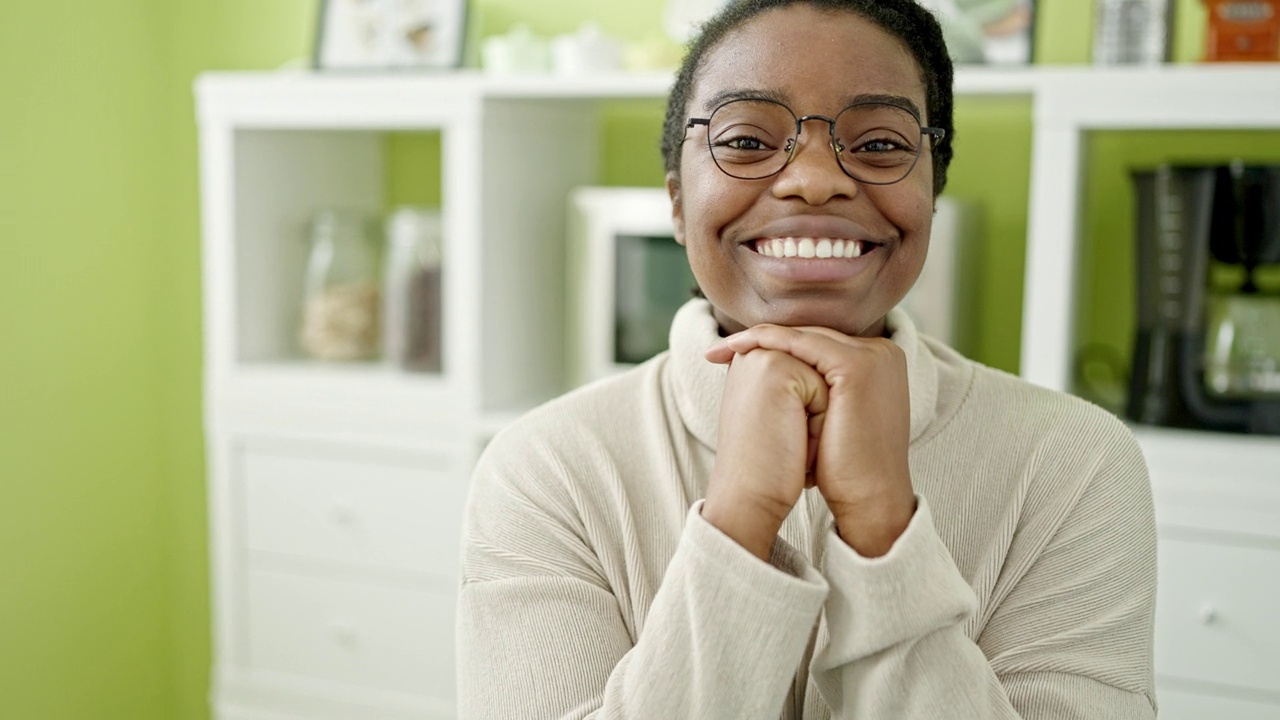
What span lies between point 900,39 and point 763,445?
33 centimetres

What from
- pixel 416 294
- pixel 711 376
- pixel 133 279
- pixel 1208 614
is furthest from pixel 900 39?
pixel 133 279

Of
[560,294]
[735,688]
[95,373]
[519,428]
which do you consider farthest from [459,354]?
[735,688]

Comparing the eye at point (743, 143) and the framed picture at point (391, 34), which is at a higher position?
the framed picture at point (391, 34)

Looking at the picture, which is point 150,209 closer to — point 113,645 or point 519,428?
point 113,645

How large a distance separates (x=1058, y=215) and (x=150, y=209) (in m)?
1.82

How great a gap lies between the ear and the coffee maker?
100cm

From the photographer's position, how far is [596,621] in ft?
3.20

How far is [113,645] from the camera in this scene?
8.66ft

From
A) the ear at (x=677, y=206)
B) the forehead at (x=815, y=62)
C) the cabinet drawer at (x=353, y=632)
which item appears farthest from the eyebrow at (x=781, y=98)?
the cabinet drawer at (x=353, y=632)

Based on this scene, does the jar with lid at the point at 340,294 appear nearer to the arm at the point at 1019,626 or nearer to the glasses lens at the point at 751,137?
the glasses lens at the point at 751,137

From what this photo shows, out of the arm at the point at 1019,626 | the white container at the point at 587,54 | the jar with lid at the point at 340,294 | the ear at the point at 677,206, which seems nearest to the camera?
the arm at the point at 1019,626

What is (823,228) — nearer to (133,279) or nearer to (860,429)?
(860,429)

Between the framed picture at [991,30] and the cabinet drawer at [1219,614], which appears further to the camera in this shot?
the framed picture at [991,30]

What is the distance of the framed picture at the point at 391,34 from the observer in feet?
7.32
